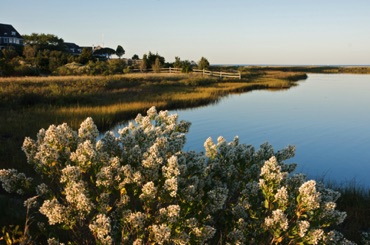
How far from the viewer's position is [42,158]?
147 inches

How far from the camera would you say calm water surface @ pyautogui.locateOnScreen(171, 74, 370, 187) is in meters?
14.0

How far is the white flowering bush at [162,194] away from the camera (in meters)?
3.47

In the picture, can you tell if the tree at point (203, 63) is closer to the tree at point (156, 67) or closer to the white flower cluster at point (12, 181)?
the tree at point (156, 67)

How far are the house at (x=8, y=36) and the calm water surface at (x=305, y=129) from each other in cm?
7717

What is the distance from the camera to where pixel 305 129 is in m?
20.9

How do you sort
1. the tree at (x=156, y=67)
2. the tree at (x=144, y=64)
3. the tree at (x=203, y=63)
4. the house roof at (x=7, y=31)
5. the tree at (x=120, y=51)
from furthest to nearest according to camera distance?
the tree at (x=120, y=51)
the house roof at (x=7, y=31)
the tree at (x=203, y=63)
the tree at (x=144, y=64)
the tree at (x=156, y=67)

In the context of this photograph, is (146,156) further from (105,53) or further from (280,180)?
→ (105,53)

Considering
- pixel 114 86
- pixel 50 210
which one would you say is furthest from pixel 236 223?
pixel 114 86

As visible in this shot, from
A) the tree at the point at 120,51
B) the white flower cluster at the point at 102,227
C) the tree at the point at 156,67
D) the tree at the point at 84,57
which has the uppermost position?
the tree at the point at 120,51

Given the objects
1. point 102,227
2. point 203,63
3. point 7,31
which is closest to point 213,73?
point 203,63

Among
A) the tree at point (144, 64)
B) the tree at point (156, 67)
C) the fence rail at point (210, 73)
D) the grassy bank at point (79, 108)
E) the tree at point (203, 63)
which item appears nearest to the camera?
the grassy bank at point (79, 108)

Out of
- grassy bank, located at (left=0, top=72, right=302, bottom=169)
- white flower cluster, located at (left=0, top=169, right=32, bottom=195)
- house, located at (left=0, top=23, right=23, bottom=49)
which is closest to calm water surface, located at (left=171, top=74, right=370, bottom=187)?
grassy bank, located at (left=0, top=72, right=302, bottom=169)

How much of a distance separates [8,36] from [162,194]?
329ft

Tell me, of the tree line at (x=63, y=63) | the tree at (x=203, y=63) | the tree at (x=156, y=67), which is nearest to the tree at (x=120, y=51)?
the tree line at (x=63, y=63)
